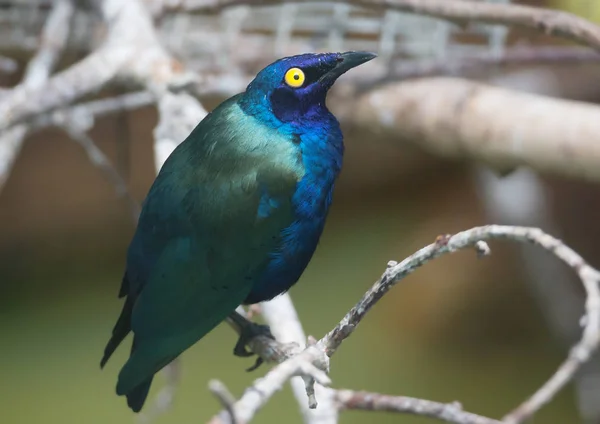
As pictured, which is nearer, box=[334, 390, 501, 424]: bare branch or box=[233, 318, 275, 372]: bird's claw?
box=[334, 390, 501, 424]: bare branch

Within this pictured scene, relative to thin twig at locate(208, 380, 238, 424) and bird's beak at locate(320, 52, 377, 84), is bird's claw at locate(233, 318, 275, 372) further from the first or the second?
thin twig at locate(208, 380, 238, 424)

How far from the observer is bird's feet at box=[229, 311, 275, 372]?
1.01 metres

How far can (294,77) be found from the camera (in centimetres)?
91

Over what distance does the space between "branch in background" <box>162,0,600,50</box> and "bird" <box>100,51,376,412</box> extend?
42 centimetres

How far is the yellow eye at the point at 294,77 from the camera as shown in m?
0.91

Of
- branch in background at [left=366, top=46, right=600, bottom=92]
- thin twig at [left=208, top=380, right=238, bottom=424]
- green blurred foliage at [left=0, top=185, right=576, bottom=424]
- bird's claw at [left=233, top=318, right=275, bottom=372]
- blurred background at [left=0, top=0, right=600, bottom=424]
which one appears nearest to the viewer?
thin twig at [left=208, top=380, right=238, bottom=424]

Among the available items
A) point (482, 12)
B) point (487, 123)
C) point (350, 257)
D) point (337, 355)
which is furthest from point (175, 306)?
point (350, 257)

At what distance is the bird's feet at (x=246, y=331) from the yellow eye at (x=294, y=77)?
32 centimetres

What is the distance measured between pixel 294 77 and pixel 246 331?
0.36 m

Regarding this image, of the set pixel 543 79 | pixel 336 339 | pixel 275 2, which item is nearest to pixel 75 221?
pixel 275 2

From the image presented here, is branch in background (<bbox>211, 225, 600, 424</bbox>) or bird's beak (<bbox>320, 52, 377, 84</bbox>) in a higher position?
bird's beak (<bbox>320, 52, 377, 84</bbox>)

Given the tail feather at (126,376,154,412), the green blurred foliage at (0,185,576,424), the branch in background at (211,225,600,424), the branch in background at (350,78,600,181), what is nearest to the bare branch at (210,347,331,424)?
the branch in background at (211,225,600,424)

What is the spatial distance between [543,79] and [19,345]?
1732mm

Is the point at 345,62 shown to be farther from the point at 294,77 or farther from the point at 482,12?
the point at 482,12
